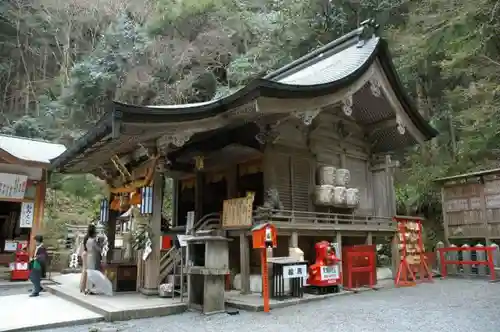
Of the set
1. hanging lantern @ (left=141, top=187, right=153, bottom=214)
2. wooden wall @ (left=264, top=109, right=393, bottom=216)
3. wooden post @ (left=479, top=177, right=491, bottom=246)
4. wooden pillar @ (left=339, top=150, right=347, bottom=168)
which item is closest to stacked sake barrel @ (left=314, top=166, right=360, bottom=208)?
wooden wall @ (left=264, top=109, right=393, bottom=216)

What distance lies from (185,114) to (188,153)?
258 centimetres

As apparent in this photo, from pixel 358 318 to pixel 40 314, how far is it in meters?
5.19

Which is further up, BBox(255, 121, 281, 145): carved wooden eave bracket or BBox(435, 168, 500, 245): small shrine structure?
BBox(255, 121, 281, 145): carved wooden eave bracket

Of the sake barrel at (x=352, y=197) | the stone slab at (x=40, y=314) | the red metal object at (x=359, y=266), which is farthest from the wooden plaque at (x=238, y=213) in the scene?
the sake barrel at (x=352, y=197)

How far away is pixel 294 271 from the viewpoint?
754 centimetres

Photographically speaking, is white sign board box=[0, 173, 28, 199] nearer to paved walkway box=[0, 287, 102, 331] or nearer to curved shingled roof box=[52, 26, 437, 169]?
curved shingled roof box=[52, 26, 437, 169]

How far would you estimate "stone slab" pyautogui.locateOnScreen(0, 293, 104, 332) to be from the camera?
581cm

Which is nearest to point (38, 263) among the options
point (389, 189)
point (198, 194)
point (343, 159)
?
point (198, 194)

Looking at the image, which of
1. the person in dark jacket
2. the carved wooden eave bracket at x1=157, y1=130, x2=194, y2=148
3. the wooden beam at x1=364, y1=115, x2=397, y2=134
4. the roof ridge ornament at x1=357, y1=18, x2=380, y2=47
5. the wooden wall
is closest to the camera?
the carved wooden eave bracket at x1=157, y1=130, x2=194, y2=148

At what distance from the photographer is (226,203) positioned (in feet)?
28.7

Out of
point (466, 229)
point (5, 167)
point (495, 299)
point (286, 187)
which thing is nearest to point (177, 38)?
point (5, 167)

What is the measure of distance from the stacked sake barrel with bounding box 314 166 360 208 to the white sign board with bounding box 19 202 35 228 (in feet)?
31.1

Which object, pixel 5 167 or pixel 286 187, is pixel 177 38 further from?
pixel 286 187

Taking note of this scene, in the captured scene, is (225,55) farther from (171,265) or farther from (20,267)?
(171,265)
